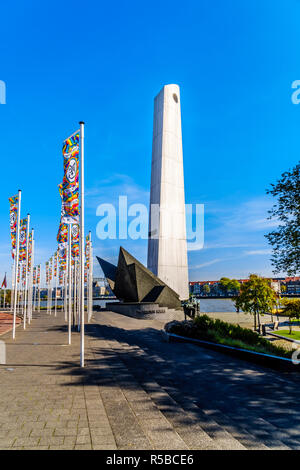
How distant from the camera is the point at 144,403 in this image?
19.5 feet

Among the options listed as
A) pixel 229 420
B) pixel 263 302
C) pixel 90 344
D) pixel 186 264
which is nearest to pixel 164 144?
pixel 186 264

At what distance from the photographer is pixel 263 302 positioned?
26844 mm

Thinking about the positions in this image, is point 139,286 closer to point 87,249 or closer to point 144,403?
point 87,249

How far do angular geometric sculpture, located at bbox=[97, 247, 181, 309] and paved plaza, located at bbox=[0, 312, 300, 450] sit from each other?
18.6 metres

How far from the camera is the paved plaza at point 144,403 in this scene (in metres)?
4.40

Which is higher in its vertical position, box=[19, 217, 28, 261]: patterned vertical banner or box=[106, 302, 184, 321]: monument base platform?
box=[19, 217, 28, 261]: patterned vertical banner

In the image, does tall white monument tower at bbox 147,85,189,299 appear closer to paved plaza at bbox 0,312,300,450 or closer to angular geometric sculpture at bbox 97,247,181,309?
angular geometric sculpture at bbox 97,247,181,309

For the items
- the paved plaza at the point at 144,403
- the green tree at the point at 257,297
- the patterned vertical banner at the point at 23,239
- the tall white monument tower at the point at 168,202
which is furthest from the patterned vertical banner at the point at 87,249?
the paved plaza at the point at 144,403

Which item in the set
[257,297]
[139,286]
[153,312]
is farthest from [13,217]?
[257,297]

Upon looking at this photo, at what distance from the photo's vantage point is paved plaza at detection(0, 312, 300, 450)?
173 inches

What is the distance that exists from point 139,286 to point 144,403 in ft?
83.8

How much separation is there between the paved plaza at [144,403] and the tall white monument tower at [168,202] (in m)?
28.2

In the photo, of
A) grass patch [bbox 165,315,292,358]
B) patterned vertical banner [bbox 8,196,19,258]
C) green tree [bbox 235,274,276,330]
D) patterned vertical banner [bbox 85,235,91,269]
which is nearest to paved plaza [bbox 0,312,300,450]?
grass patch [bbox 165,315,292,358]
